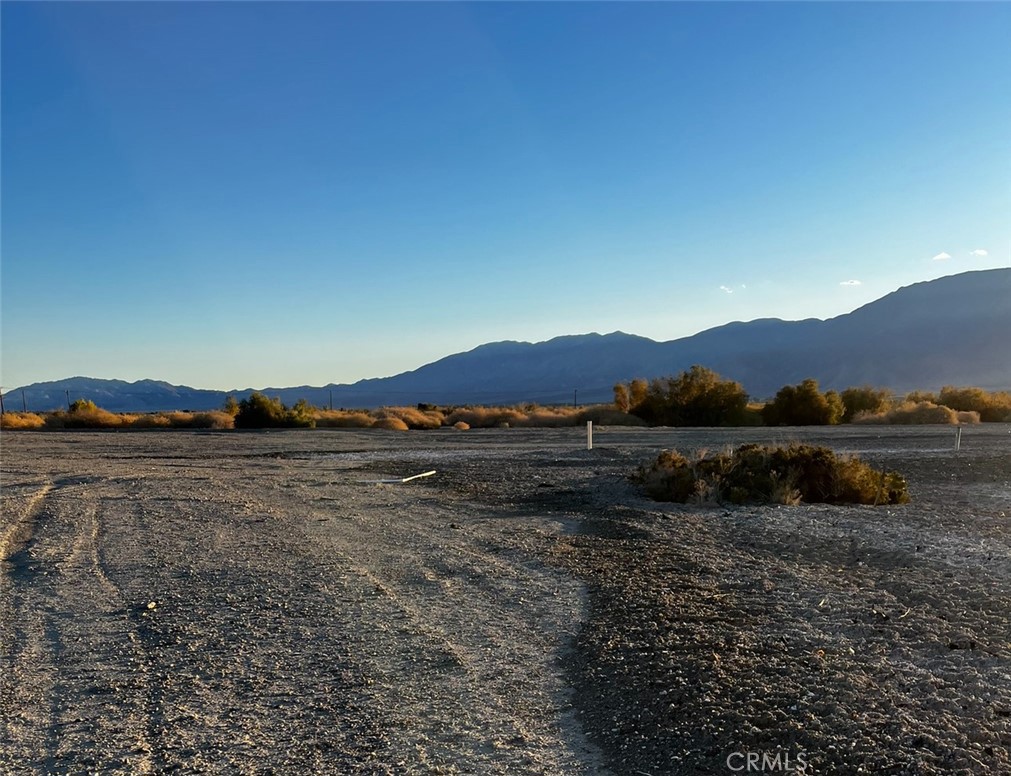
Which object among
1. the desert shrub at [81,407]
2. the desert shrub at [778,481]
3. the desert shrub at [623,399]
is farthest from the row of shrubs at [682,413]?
the desert shrub at [778,481]

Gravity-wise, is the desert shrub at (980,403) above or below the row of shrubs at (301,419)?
below

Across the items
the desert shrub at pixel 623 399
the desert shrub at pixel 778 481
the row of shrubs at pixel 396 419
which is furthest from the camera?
the desert shrub at pixel 623 399

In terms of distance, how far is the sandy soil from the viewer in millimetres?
4727

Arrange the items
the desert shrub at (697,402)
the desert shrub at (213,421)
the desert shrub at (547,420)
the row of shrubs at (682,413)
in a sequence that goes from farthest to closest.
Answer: the desert shrub at (213,421)
the desert shrub at (547,420)
the desert shrub at (697,402)
the row of shrubs at (682,413)

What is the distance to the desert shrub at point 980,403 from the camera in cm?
5194

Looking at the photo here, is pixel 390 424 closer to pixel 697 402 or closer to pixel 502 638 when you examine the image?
pixel 697 402

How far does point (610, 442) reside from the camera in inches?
1234

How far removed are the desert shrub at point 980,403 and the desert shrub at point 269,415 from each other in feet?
139

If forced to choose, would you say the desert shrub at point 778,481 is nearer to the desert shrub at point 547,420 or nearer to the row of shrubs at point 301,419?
the row of shrubs at point 301,419

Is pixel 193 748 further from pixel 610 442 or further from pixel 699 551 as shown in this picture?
pixel 610 442

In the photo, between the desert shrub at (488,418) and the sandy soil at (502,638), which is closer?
the sandy soil at (502,638)

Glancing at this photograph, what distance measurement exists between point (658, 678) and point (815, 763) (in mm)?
1425

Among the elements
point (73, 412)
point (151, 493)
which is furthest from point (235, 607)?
point (73, 412)

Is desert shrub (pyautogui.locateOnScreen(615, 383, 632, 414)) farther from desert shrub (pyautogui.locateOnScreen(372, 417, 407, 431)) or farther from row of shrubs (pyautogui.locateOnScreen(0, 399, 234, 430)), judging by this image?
row of shrubs (pyautogui.locateOnScreen(0, 399, 234, 430))
